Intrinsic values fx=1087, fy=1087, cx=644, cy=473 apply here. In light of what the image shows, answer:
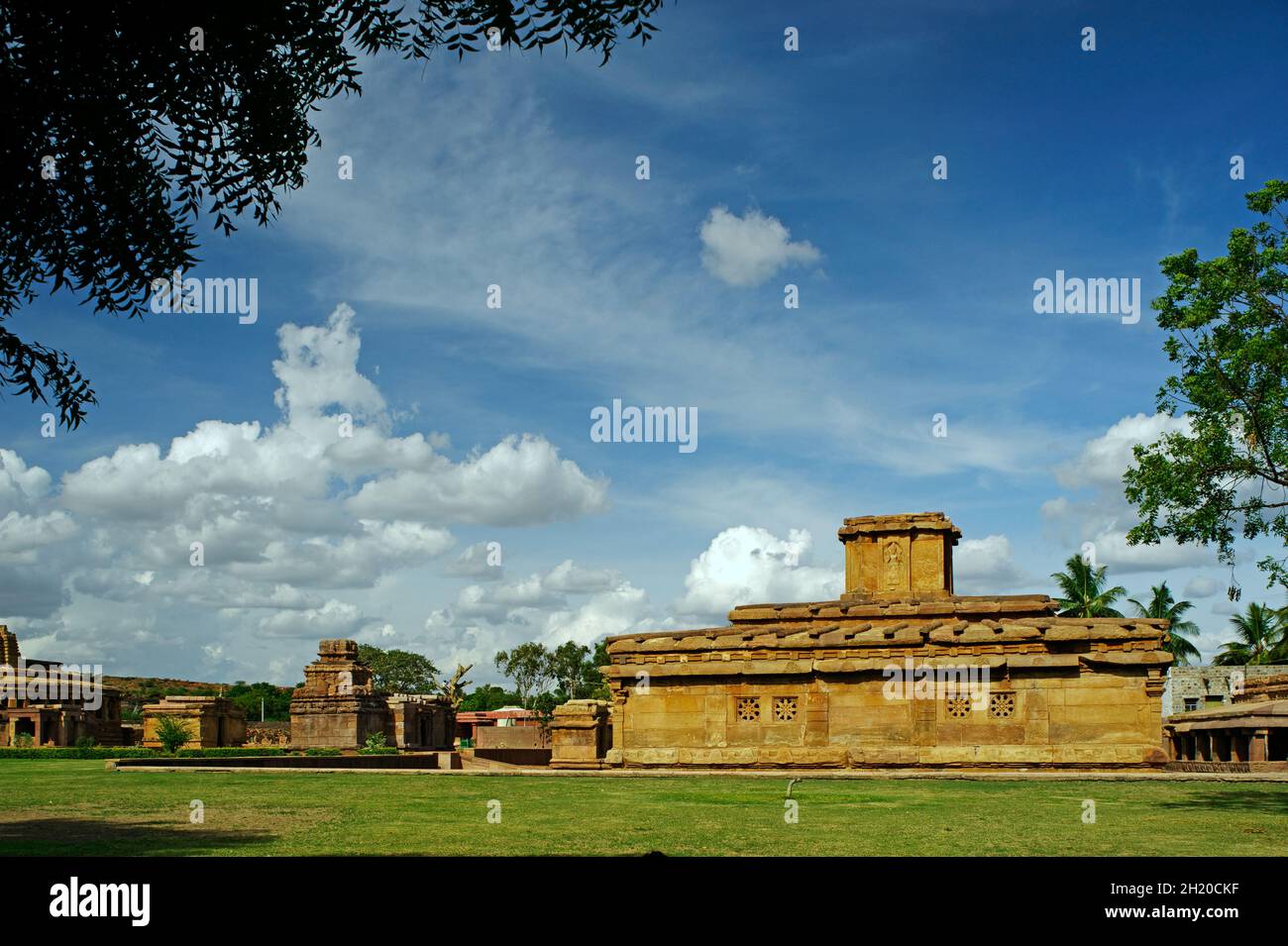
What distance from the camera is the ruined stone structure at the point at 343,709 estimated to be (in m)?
41.4

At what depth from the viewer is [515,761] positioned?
35312 millimetres

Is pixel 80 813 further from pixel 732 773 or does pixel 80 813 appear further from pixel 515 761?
pixel 515 761

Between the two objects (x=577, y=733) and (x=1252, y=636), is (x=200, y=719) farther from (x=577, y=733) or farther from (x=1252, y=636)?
(x=1252, y=636)

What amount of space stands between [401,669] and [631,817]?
90391 millimetres

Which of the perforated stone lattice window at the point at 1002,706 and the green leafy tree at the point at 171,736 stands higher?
the perforated stone lattice window at the point at 1002,706

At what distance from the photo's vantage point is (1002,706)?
2283 centimetres

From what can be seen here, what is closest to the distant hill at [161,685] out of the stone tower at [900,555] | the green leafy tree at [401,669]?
the green leafy tree at [401,669]

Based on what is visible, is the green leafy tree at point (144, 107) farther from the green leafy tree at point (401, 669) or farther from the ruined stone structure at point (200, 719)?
the green leafy tree at point (401, 669)

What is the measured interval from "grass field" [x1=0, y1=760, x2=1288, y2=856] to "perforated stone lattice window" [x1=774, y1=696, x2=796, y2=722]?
5439 millimetres

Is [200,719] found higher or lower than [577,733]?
lower

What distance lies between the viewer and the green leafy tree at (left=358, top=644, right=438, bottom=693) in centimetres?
9744

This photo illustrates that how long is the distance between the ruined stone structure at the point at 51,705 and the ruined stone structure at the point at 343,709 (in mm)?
7960

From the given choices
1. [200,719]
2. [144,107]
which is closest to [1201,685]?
[200,719]
